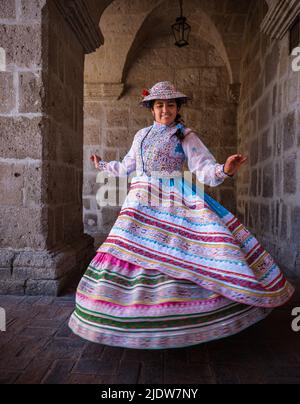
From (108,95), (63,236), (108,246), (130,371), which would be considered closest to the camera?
(130,371)

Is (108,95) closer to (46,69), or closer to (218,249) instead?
(46,69)

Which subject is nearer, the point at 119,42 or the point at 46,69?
the point at 46,69

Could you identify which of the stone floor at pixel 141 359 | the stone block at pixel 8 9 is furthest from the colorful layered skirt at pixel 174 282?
the stone block at pixel 8 9

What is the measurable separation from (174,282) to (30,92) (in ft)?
6.55

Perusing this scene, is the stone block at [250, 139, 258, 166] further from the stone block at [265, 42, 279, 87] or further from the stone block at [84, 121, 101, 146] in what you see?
the stone block at [84, 121, 101, 146]

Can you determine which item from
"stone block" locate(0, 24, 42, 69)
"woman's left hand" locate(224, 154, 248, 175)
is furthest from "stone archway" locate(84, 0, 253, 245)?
"woman's left hand" locate(224, 154, 248, 175)

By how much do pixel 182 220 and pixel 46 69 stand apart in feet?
5.83

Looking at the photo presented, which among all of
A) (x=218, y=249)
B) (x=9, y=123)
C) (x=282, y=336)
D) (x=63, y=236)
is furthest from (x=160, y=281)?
(x=9, y=123)

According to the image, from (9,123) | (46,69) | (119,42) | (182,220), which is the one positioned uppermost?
(119,42)

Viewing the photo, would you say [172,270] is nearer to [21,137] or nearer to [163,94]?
[163,94]

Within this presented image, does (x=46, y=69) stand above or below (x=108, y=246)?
above

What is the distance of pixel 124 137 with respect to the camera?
263 inches

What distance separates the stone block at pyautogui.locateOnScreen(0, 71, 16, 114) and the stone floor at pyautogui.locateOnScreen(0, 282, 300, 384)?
1669mm

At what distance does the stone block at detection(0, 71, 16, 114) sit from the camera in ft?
9.10
